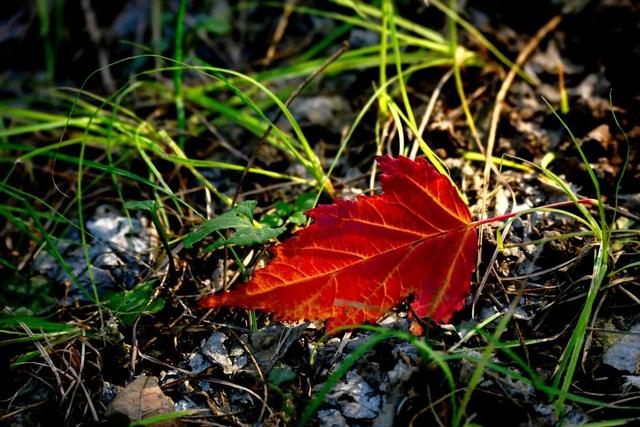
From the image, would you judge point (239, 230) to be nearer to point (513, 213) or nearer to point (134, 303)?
point (134, 303)

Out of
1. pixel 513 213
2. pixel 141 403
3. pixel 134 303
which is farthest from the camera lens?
pixel 134 303

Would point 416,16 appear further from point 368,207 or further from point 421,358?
point 421,358

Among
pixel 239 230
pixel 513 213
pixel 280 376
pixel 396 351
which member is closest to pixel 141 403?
pixel 280 376

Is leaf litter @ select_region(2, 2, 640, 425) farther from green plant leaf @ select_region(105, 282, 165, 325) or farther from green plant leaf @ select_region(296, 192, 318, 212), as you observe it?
green plant leaf @ select_region(296, 192, 318, 212)

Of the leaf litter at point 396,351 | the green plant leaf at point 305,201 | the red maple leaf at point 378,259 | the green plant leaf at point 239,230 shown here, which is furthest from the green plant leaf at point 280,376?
the green plant leaf at point 305,201

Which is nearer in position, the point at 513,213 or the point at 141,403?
the point at 141,403

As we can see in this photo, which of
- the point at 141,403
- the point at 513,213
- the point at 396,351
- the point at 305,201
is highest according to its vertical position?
the point at 513,213

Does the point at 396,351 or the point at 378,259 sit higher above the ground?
the point at 378,259

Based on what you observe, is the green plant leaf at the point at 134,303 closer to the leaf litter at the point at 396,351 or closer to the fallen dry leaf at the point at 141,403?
the leaf litter at the point at 396,351
